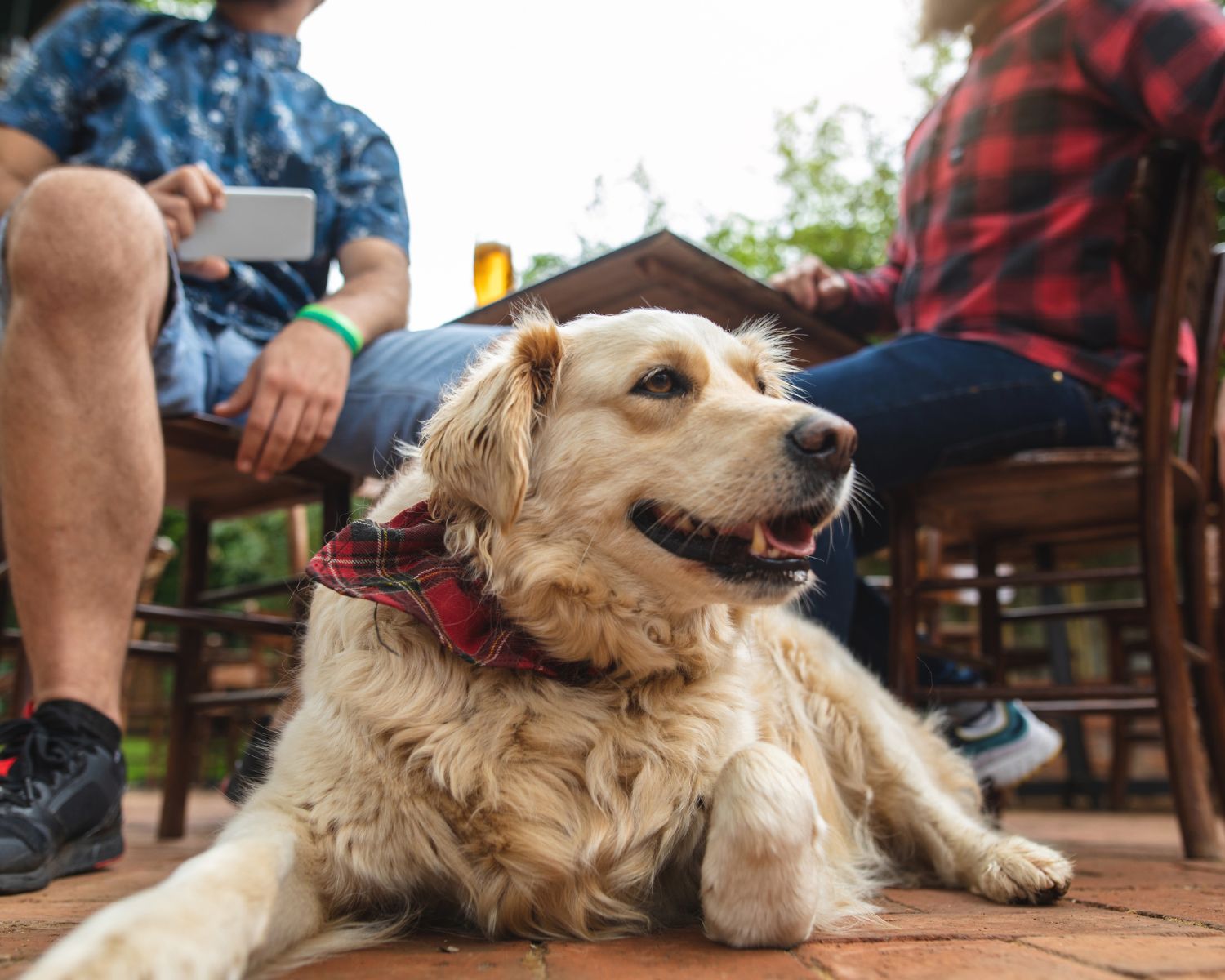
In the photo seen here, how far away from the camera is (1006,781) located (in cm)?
285

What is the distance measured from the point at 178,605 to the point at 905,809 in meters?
2.69

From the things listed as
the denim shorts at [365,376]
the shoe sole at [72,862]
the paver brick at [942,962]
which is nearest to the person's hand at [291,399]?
the denim shorts at [365,376]

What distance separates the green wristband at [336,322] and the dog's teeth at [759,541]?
4.33ft

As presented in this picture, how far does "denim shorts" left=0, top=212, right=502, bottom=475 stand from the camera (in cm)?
237

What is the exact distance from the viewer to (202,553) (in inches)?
140

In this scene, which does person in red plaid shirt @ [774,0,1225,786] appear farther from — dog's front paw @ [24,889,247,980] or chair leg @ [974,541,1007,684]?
dog's front paw @ [24,889,247,980]

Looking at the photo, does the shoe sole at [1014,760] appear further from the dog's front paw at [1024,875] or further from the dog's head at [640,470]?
the dog's head at [640,470]

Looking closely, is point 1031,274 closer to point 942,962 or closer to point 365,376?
point 365,376

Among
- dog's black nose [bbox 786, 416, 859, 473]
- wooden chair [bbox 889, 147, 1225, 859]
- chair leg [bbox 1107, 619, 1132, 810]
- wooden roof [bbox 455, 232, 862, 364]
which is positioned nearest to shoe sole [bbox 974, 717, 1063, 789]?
A: wooden chair [bbox 889, 147, 1225, 859]

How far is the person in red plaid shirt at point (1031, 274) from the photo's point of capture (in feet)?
8.52

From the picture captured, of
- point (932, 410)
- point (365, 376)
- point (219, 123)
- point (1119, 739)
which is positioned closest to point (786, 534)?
point (932, 410)

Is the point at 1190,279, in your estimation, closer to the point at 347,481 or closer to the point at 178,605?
the point at 347,481

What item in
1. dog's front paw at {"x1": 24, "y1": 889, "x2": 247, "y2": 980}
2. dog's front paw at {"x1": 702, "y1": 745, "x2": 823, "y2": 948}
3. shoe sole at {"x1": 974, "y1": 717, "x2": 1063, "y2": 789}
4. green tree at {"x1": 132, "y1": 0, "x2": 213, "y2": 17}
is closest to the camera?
dog's front paw at {"x1": 24, "y1": 889, "x2": 247, "y2": 980}

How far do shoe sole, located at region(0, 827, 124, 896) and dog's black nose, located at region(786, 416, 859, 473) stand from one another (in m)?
1.59
